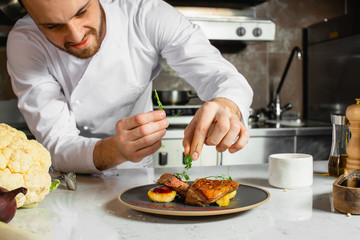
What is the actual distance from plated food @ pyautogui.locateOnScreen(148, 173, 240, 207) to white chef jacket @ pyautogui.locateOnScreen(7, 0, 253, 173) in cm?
59

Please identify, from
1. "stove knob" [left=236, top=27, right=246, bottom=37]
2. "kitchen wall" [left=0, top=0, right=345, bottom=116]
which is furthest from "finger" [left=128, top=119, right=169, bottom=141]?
"kitchen wall" [left=0, top=0, right=345, bottom=116]

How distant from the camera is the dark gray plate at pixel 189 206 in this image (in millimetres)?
863

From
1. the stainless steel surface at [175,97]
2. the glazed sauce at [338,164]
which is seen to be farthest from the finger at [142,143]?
the stainless steel surface at [175,97]

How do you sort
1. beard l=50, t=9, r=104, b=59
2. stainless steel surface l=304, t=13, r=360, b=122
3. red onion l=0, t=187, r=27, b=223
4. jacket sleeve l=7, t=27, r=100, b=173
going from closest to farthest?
red onion l=0, t=187, r=27, b=223 < beard l=50, t=9, r=104, b=59 < jacket sleeve l=7, t=27, r=100, b=173 < stainless steel surface l=304, t=13, r=360, b=122

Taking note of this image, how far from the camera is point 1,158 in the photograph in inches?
37.4

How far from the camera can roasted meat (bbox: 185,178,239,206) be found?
36.3 inches

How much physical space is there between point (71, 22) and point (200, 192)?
753mm

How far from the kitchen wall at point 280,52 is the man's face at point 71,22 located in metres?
2.05

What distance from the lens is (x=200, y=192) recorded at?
3.10ft

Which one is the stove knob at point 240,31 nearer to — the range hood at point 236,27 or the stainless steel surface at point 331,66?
the range hood at point 236,27

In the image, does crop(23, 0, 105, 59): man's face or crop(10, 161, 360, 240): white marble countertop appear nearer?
crop(10, 161, 360, 240): white marble countertop

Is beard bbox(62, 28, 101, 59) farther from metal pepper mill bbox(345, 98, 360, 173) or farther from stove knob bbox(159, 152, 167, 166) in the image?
stove knob bbox(159, 152, 167, 166)

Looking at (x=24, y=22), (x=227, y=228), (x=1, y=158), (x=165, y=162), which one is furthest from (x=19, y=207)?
(x=165, y=162)

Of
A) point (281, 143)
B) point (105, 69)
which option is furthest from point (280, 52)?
point (105, 69)
